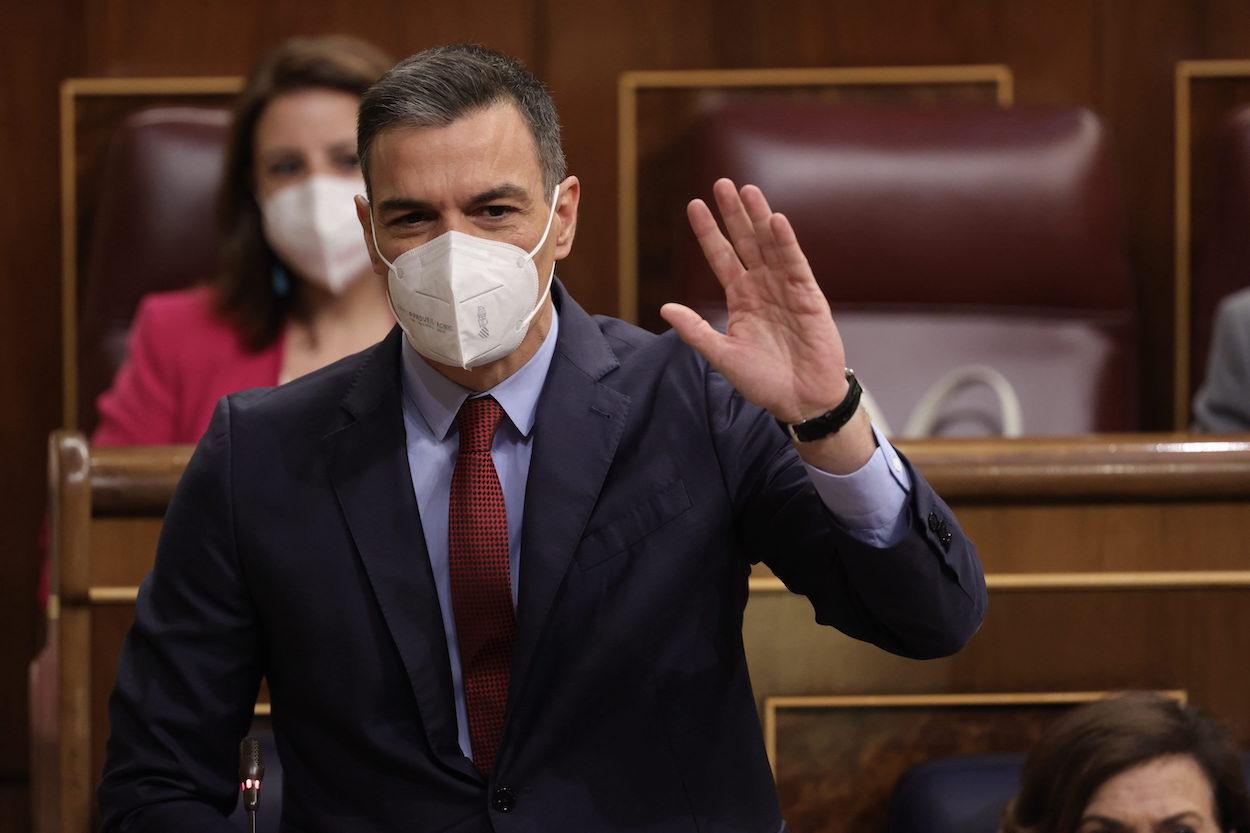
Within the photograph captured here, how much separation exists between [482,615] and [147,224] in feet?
4.26

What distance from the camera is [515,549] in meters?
1.10

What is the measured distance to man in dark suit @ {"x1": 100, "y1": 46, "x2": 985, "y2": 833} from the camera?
41.6 inches

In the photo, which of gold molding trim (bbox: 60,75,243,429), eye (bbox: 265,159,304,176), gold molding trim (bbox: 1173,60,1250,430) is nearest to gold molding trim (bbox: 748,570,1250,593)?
eye (bbox: 265,159,304,176)

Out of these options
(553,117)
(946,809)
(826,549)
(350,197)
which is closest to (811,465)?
(826,549)

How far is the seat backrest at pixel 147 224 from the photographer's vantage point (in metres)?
2.18

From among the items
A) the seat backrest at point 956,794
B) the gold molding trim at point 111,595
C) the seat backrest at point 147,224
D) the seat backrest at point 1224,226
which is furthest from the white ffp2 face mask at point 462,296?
the seat backrest at point 1224,226

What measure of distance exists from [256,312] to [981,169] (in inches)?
37.6

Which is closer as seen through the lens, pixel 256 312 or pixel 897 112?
pixel 256 312

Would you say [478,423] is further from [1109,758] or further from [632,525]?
[1109,758]

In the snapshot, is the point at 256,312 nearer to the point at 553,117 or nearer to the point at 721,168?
the point at 721,168

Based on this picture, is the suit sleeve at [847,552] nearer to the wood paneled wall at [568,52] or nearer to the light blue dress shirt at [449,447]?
the light blue dress shirt at [449,447]

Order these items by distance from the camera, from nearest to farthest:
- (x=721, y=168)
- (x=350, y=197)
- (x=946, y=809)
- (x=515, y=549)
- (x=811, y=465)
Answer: (x=811, y=465)
(x=515, y=549)
(x=946, y=809)
(x=350, y=197)
(x=721, y=168)

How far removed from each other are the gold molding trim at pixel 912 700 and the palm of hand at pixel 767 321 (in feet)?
1.59

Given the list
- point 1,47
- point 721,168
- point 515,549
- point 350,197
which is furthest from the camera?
point 1,47
